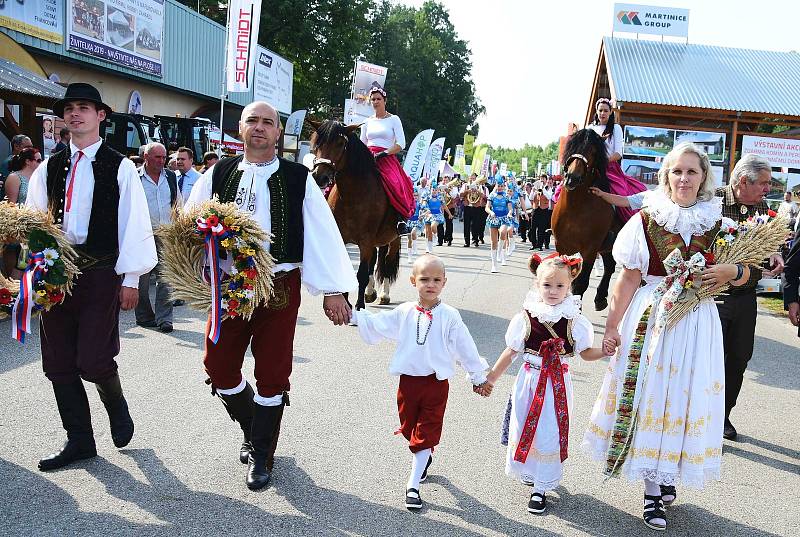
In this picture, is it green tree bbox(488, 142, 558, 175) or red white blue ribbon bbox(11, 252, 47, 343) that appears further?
green tree bbox(488, 142, 558, 175)

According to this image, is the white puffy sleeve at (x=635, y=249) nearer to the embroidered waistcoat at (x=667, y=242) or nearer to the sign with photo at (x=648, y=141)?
the embroidered waistcoat at (x=667, y=242)

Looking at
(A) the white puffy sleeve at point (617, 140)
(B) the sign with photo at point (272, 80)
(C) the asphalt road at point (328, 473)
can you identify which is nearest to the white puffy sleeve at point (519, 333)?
(C) the asphalt road at point (328, 473)

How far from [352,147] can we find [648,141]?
16950 mm

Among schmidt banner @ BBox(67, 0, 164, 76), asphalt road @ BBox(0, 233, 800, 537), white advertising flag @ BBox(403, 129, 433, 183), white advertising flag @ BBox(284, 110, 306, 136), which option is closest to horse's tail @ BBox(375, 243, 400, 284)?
asphalt road @ BBox(0, 233, 800, 537)

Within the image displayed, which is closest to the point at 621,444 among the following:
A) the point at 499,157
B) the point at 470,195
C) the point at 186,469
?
the point at 186,469

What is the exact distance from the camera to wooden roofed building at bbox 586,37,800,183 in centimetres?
2427

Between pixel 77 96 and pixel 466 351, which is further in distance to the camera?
pixel 77 96

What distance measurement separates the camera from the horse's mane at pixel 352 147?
9.23m

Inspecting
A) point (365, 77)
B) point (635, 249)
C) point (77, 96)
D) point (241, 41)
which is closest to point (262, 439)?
point (77, 96)

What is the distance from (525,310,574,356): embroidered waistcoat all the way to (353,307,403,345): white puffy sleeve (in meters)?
0.70

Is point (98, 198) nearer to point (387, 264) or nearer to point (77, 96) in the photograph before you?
point (77, 96)

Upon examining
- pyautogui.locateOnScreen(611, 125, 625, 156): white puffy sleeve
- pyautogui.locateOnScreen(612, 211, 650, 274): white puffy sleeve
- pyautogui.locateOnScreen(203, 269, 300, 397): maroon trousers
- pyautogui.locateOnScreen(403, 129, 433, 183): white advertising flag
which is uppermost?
pyautogui.locateOnScreen(403, 129, 433, 183): white advertising flag

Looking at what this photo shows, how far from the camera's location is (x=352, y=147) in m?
9.48

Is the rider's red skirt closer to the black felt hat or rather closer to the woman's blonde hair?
the black felt hat
